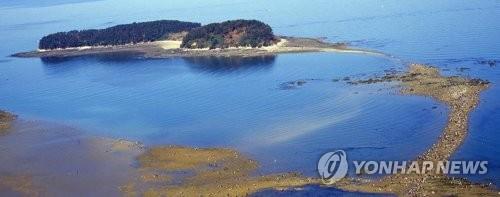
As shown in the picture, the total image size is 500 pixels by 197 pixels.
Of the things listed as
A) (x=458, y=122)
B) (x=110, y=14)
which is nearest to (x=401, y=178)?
(x=458, y=122)

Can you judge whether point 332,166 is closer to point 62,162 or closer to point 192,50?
point 62,162

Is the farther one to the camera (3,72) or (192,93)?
(3,72)

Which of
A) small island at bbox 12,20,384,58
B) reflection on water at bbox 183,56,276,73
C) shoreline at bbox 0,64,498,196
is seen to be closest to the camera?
shoreline at bbox 0,64,498,196

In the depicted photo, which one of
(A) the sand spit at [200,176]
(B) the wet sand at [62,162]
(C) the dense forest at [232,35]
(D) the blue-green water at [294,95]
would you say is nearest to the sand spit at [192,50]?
(C) the dense forest at [232,35]

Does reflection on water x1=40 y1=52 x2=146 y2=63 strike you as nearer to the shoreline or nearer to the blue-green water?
the blue-green water

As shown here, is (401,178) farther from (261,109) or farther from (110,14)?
(110,14)

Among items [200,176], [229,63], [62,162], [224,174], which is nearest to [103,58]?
[229,63]

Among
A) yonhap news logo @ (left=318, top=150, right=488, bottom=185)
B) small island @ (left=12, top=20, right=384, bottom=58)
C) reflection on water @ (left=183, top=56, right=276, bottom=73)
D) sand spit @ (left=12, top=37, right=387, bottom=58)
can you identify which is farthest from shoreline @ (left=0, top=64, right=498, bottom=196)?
small island @ (left=12, top=20, right=384, bottom=58)
